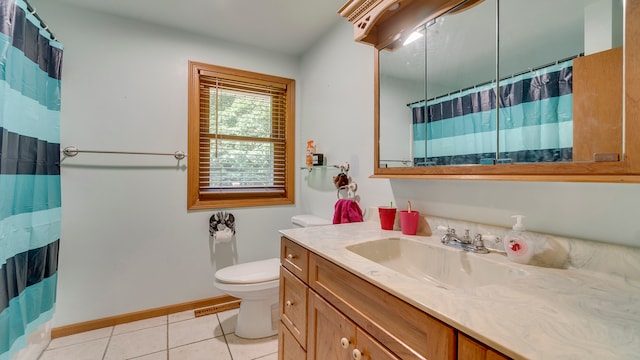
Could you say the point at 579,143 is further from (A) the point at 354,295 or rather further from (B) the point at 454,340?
(A) the point at 354,295

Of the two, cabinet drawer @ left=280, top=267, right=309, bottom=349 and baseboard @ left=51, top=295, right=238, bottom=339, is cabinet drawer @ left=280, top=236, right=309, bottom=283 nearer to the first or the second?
cabinet drawer @ left=280, top=267, right=309, bottom=349

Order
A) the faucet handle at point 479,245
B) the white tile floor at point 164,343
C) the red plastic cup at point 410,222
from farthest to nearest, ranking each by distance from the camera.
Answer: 1. the white tile floor at point 164,343
2. the red plastic cup at point 410,222
3. the faucet handle at point 479,245

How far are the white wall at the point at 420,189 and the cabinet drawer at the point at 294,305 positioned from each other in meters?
0.69

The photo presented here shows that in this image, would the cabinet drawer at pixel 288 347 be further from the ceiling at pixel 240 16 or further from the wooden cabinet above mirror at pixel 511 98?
the ceiling at pixel 240 16

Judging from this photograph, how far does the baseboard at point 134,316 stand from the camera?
70.8 inches

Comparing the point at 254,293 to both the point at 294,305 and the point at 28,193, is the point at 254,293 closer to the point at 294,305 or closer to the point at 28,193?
the point at 294,305

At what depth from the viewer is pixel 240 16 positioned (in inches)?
75.7

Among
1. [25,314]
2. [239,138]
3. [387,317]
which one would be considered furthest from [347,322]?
[239,138]

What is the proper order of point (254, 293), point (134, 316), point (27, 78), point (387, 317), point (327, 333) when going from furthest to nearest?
1. point (134, 316)
2. point (254, 293)
3. point (27, 78)
4. point (327, 333)
5. point (387, 317)

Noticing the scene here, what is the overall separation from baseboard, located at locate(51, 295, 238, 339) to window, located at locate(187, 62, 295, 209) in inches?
31.6

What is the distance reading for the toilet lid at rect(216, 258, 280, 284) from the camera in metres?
1.71

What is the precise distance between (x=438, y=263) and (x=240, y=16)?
2.06 metres

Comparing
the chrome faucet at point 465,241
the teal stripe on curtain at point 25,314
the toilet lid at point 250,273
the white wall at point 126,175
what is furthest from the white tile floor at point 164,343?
the chrome faucet at point 465,241

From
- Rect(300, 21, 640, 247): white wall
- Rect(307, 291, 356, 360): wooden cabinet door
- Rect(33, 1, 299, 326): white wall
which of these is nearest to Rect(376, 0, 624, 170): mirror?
Rect(300, 21, 640, 247): white wall
